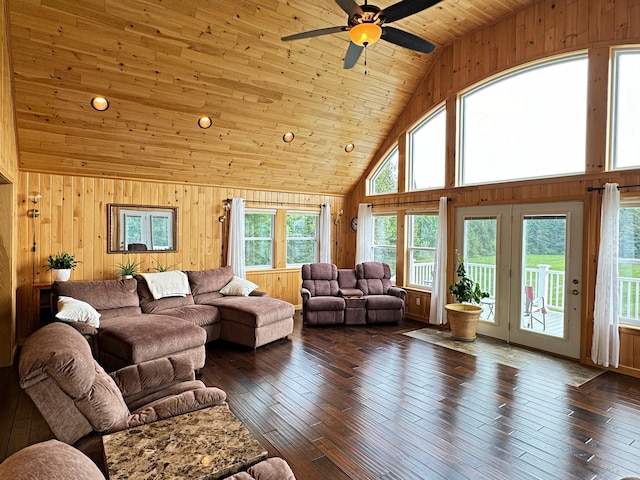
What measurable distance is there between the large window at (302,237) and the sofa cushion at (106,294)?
328cm

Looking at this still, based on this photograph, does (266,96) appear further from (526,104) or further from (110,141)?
(526,104)

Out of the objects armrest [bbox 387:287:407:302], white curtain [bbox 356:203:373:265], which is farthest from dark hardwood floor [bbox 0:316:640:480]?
white curtain [bbox 356:203:373:265]

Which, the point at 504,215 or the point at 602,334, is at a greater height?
the point at 504,215

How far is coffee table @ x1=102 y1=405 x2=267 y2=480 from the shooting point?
1489mm

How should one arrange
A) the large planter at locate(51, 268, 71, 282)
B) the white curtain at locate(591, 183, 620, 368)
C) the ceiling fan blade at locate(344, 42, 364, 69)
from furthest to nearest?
1. the large planter at locate(51, 268, 71, 282)
2. the white curtain at locate(591, 183, 620, 368)
3. the ceiling fan blade at locate(344, 42, 364, 69)

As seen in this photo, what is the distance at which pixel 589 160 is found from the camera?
4641mm

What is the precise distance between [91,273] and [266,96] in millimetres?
3622

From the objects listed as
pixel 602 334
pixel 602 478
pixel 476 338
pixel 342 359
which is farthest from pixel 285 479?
pixel 476 338

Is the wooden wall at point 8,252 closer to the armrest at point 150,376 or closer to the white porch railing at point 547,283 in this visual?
the armrest at point 150,376

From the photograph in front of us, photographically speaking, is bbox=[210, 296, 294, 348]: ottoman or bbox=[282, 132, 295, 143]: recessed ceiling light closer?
bbox=[210, 296, 294, 348]: ottoman

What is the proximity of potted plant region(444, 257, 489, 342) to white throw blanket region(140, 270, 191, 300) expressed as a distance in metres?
4.01

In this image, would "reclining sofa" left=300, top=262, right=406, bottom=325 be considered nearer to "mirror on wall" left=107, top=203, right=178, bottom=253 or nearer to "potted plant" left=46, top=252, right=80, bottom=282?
"mirror on wall" left=107, top=203, right=178, bottom=253

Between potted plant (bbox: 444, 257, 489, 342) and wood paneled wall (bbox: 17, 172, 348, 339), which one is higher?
wood paneled wall (bbox: 17, 172, 348, 339)

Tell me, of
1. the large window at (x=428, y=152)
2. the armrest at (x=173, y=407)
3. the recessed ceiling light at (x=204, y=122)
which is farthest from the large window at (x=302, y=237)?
the armrest at (x=173, y=407)
